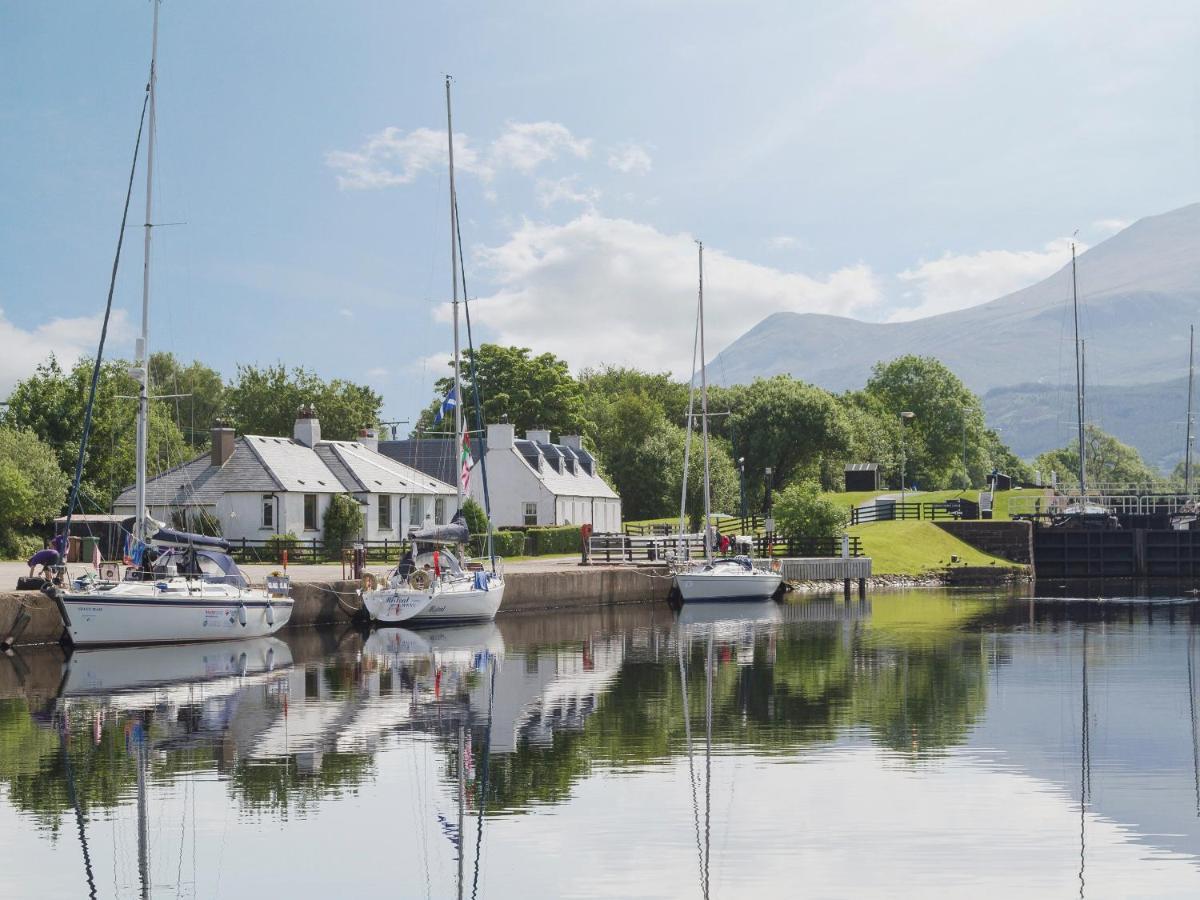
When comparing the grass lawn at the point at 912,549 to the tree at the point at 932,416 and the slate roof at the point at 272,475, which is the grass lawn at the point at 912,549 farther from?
the tree at the point at 932,416

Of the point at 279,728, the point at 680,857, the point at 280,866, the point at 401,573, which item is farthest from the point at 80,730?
the point at 401,573

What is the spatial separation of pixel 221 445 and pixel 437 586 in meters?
24.6

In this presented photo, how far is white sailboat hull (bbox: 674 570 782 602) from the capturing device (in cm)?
6372

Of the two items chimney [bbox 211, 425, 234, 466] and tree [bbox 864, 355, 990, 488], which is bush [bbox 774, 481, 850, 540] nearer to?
chimney [bbox 211, 425, 234, 466]

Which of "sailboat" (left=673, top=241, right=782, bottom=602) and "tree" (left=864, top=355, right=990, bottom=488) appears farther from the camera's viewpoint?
"tree" (left=864, top=355, right=990, bottom=488)

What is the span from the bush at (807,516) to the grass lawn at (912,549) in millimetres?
3191

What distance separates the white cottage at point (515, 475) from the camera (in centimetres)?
9062

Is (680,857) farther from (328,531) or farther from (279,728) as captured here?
(328,531)

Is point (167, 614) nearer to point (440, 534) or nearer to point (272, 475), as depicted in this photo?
point (440, 534)

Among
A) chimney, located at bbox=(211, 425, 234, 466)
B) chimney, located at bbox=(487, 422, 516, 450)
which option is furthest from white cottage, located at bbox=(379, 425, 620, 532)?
chimney, located at bbox=(211, 425, 234, 466)

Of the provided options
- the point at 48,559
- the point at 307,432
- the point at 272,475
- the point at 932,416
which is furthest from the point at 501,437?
the point at 932,416

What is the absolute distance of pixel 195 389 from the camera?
140 m

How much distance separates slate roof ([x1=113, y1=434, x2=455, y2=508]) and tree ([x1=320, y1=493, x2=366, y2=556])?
1.42 m

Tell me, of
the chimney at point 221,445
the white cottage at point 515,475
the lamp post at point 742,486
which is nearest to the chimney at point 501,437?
the white cottage at point 515,475
